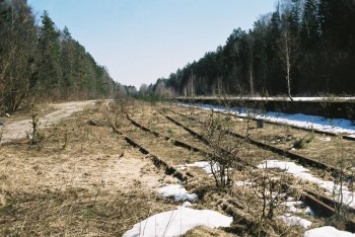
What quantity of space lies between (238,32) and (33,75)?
76900mm

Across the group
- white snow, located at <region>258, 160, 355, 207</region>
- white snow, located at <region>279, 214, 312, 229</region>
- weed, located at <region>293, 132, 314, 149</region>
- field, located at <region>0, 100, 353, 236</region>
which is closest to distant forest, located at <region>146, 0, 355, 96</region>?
weed, located at <region>293, 132, 314, 149</region>

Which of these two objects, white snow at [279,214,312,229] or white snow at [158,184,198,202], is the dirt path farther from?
white snow at [279,214,312,229]

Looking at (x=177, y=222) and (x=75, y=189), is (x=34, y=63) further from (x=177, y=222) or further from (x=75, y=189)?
(x=177, y=222)

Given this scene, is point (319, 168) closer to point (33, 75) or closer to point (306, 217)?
point (306, 217)

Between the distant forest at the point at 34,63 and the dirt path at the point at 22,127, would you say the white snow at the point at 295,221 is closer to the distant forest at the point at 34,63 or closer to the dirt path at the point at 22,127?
the distant forest at the point at 34,63

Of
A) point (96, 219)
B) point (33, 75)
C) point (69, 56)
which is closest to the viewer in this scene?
point (96, 219)

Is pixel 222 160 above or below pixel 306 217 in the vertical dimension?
above

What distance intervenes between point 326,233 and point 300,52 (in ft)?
170

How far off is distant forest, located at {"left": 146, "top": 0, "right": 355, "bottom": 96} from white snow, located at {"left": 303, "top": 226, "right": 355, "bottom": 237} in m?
14.4

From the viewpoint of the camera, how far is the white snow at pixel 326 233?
488 cm

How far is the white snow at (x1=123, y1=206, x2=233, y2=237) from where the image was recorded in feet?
16.4

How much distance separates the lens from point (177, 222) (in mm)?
5363

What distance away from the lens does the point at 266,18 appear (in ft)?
280

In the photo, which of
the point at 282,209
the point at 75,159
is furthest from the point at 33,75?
the point at 282,209
